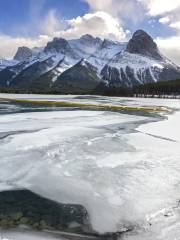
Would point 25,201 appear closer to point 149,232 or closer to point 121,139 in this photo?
point 149,232

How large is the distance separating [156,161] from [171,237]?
7354mm

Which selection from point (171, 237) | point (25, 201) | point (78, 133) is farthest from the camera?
point (78, 133)

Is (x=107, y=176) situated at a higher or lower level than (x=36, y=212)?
higher

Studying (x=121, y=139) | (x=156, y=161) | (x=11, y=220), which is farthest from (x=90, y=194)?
(x=121, y=139)

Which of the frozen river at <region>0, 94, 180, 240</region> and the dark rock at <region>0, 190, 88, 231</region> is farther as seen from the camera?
the frozen river at <region>0, 94, 180, 240</region>

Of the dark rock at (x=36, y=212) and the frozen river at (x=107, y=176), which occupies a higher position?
the frozen river at (x=107, y=176)

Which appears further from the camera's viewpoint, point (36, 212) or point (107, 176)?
point (107, 176)

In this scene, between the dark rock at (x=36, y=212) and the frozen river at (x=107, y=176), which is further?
the frozen river at (x=107, y=176)

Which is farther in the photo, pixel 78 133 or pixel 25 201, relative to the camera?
pixel 78 133

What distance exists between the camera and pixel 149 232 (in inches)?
329

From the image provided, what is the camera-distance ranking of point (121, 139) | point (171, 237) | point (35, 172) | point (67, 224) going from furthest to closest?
point (121, 139)
point (35, 172)
point (67, 224)
point (171, 237)

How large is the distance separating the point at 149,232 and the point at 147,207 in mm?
1609

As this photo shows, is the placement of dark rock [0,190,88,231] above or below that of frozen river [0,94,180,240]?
below

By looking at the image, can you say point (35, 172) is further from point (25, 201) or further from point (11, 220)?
point (11, 220)
